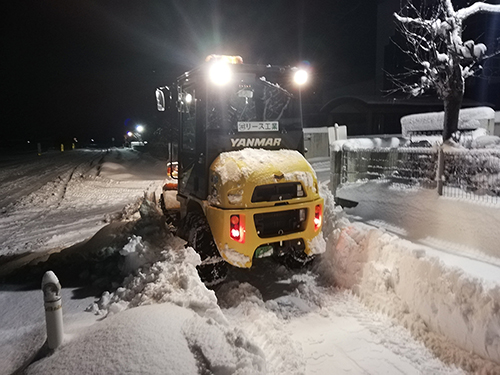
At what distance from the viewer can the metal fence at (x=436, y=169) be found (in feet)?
21.4

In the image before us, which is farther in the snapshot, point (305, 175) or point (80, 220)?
point (80, 220)

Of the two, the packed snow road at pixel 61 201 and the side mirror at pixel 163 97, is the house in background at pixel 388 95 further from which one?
the side mirror at pixel 163 97

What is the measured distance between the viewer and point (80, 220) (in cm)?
1032

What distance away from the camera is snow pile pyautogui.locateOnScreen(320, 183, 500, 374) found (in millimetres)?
3816

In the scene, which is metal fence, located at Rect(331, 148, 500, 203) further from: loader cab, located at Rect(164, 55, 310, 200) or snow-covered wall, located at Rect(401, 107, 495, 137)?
snow-covered wall, located at Rect(401, 107, 495, 137)

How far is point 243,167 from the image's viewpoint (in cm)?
494

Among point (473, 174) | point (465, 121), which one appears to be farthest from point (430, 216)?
point (465, 121)

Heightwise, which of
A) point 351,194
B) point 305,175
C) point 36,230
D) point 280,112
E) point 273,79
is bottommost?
point 36,230

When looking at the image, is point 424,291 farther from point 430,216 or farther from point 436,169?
point 436,169

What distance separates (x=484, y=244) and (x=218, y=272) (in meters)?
4.42

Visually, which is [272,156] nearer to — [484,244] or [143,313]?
[143,313]

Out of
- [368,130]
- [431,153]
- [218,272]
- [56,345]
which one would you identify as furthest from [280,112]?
[368,130]

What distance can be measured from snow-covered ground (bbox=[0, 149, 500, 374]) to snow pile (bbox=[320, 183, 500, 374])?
0.04 ft

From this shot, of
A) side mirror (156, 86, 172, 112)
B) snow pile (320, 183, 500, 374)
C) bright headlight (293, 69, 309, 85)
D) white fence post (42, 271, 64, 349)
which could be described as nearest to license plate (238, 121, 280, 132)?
bright headlight (293, 69, 309, 85)
